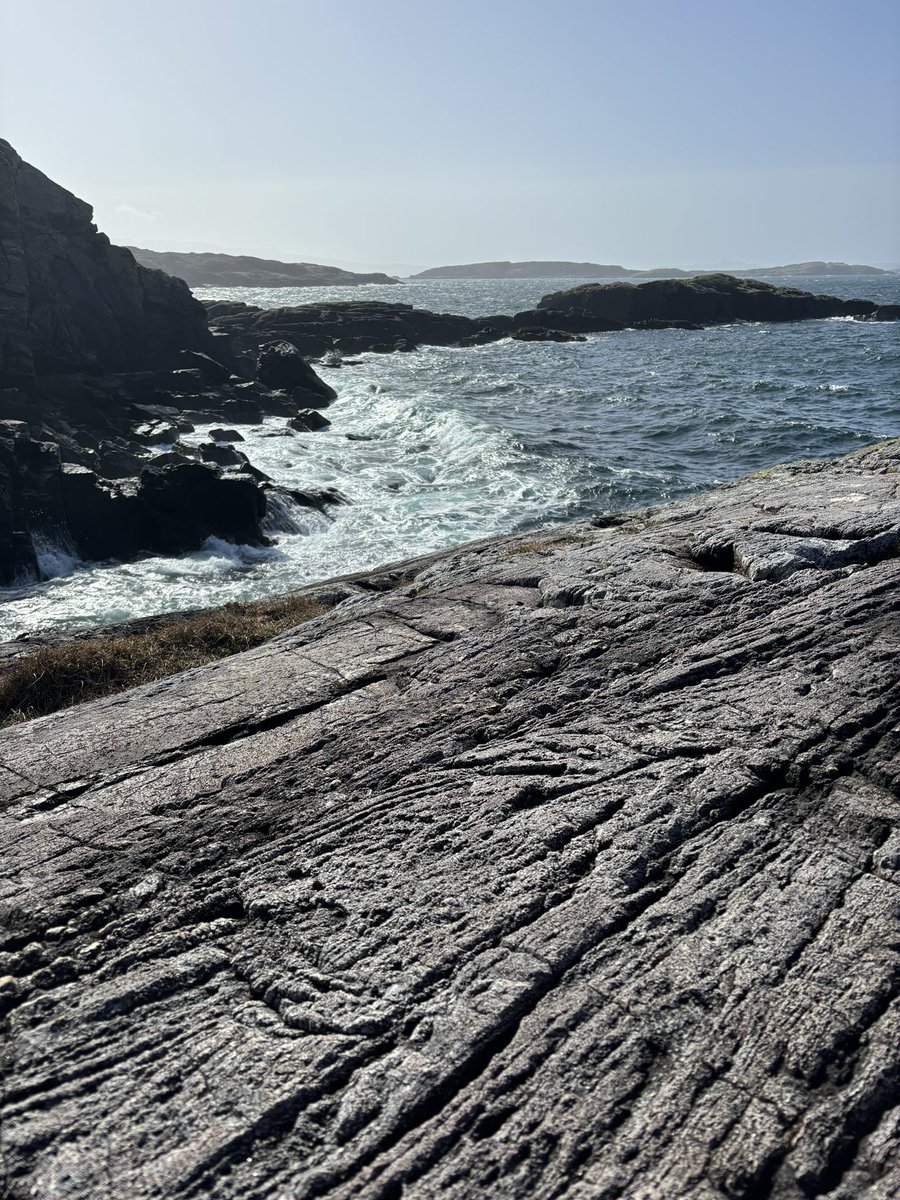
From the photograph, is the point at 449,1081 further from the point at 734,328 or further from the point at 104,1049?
the point at 734,328

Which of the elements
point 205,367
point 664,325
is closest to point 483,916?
point 205,367

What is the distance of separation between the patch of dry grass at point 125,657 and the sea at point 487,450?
695cm

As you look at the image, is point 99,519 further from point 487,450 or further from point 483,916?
point 483,916

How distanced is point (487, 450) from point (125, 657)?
1059 inches

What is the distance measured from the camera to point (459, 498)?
30688 mm

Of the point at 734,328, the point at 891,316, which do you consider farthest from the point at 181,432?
the point at 891,316

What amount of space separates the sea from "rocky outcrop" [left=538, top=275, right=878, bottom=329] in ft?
156

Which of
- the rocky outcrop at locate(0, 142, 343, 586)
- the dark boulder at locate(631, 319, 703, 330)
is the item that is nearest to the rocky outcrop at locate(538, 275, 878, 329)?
the dark boulder at locate(631, 319, 703, 330)

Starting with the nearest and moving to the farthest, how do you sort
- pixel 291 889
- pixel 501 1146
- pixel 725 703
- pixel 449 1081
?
1. pixel 501 1146
2. pixel 449 1081
3. pixel 291 889
4. pixel 725 703

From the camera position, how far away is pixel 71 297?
52031 mm

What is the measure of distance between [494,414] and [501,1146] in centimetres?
4495

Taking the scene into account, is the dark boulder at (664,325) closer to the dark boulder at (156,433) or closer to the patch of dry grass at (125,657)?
the dark boulder at (156,433)

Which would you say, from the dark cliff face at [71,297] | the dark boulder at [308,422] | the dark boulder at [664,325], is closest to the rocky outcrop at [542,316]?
the dark boulder at [664,325]

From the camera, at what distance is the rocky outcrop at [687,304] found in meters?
119
